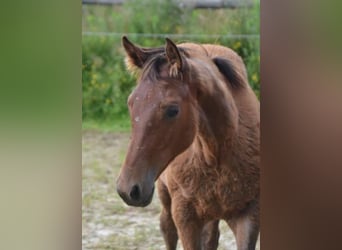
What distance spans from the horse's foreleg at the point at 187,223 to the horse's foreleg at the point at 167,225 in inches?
1.0

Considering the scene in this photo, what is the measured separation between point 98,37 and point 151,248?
0.97 meters

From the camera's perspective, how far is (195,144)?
2.28 metres

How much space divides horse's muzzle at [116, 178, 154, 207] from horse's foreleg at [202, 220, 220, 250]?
0.29 m

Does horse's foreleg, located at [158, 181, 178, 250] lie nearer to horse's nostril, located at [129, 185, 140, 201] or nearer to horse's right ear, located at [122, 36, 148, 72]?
horse's nostril, located at [129, 185, 140, 201]

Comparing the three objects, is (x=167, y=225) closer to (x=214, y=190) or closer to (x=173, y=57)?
(x=214, y=190)

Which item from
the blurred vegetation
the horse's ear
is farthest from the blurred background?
the horse's ear

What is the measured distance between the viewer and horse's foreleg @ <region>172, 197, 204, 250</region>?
2311 millimetres

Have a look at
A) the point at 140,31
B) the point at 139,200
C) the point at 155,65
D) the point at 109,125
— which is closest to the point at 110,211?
the point at 139,200

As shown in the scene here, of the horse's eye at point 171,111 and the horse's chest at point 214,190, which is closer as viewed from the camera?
the horse's eye at point 171,111

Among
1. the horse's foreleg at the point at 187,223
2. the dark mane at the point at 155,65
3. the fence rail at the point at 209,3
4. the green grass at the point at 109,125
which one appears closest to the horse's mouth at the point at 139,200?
the horse's foreleg at the point at 187,223

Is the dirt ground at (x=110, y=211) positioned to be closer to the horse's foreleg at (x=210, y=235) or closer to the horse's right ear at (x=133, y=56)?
the horse's foreleg at (x=210, y=235)

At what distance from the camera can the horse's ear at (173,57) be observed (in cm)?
216
